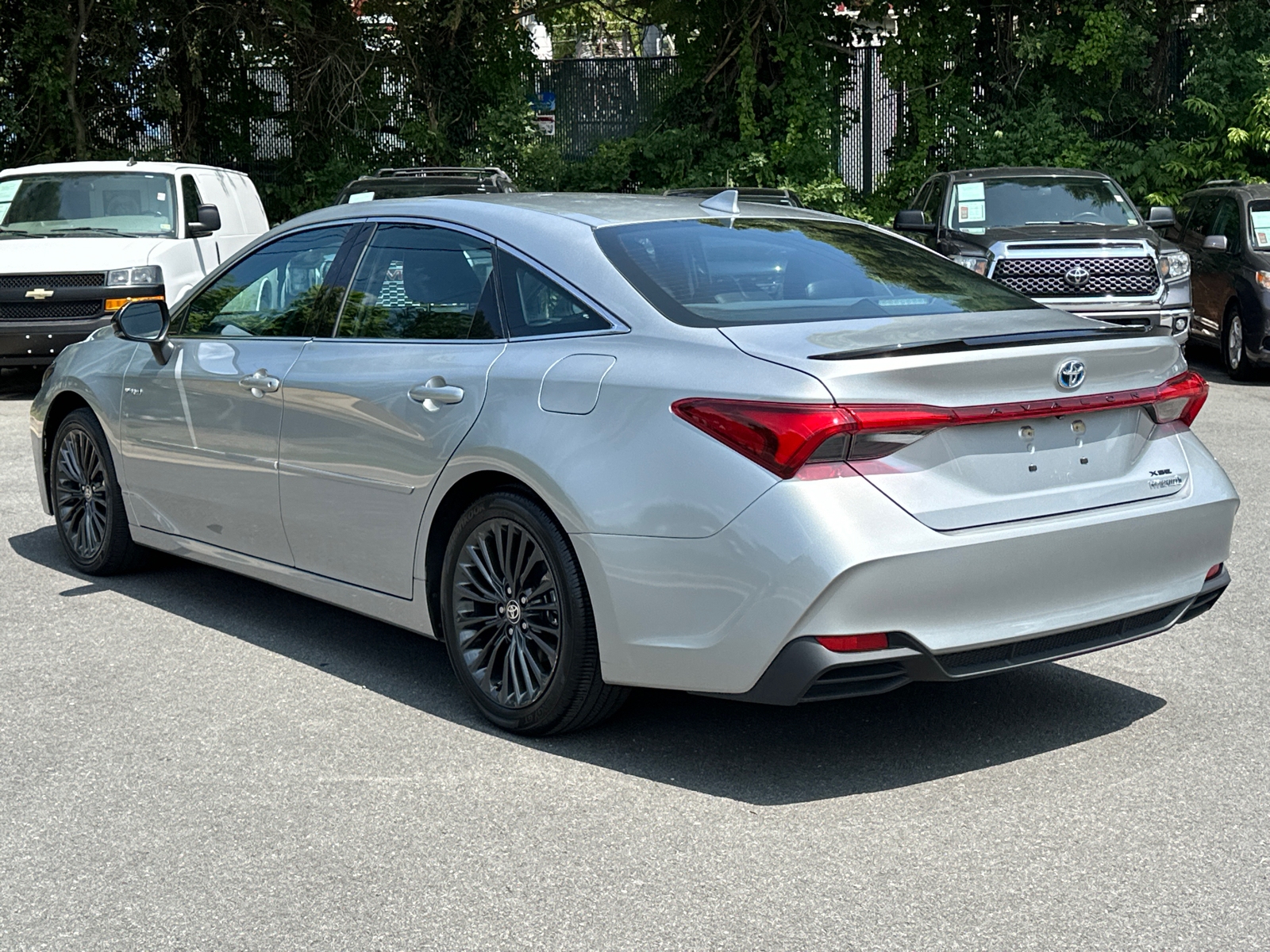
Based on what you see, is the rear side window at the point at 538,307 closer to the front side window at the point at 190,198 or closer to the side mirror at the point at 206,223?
the side mirror at the point at 206,223

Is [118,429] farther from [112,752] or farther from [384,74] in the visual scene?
[384,74]

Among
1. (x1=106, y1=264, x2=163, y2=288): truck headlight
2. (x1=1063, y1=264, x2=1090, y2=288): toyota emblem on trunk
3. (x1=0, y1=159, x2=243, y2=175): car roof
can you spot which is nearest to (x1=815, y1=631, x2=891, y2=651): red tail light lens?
(x1=1063, y1=264, x2=1090, y2=288): toyota emblem on trunk

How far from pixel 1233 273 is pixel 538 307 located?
11.8 m

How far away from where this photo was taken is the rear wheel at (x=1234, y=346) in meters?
14.6

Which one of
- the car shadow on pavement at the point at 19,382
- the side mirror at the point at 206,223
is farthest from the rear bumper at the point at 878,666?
the car shadow on pavement at the point at 19,382

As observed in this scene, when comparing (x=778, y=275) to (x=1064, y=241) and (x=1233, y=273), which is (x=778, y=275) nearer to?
(x=1064, y=241)

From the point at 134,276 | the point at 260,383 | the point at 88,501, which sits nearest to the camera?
the point at 260,383

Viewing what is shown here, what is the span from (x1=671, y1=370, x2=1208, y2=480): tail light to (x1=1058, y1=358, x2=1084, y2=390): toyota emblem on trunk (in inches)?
3.6

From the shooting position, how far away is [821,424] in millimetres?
3873

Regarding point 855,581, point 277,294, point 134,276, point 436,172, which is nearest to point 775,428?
point 855,581

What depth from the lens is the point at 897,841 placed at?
3885mm

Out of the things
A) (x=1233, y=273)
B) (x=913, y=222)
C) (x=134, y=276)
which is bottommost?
(x=1233, y=273)

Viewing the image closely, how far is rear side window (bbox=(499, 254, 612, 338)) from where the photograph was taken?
4.61 metres

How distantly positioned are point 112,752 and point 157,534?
1.91 m
